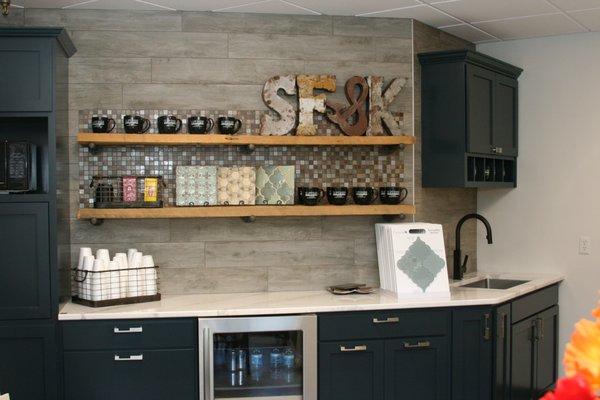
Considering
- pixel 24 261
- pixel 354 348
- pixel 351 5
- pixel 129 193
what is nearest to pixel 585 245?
pixel 354 348

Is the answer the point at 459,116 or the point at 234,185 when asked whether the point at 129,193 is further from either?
the point at 459,116

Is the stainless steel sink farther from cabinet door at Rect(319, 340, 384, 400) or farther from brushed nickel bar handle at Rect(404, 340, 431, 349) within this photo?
cabinet door at Rect(319, 340, 384, 400)

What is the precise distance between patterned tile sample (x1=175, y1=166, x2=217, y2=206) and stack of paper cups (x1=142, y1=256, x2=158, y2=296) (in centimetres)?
36

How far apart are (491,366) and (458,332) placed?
30cm

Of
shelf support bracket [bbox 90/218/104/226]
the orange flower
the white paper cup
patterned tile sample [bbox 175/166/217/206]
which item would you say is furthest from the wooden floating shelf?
the orange flower

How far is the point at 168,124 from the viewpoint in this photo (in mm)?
3785

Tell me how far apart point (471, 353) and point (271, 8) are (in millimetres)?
2268

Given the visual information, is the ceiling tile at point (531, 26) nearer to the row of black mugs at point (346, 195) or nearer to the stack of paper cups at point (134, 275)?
the row of black mugs at point (346, 195)

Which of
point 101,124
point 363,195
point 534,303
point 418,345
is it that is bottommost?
point 418,345

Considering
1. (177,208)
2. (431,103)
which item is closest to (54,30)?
(177,208)

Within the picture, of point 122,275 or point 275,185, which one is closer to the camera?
point 122,275

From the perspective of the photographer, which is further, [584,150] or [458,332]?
[584,150]

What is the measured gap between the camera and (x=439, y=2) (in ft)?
12.7

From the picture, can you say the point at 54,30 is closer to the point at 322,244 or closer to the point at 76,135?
the point at 76,135
